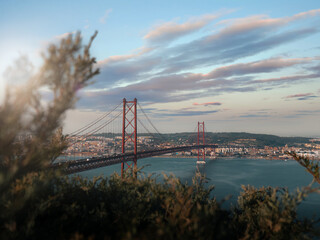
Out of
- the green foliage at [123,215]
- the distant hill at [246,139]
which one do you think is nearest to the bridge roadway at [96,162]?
the green foliage at [123,215]

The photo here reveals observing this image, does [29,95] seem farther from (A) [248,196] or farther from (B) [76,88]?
(A) [248,196]

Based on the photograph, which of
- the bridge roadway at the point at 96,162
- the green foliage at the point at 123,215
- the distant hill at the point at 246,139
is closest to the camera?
the green foliage at the point at 123,215

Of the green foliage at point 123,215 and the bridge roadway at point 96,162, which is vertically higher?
the green foliage at point 123,215

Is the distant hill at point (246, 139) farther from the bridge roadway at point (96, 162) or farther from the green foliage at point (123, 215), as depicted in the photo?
the green foliage at point (123, 215)

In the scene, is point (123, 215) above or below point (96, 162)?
above

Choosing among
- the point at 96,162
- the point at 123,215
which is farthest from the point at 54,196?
the point at 96,162

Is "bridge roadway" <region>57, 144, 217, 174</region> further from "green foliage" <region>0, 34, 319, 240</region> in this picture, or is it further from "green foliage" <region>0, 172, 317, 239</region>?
"green foliage" <region>0, 34, 319, 240</region>

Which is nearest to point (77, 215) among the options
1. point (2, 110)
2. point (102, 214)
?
point (102, 214)

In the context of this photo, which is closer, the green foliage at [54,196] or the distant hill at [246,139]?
the green foliage at [54,196]

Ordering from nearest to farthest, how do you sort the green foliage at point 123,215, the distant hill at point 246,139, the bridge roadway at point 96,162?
the green foliage at point 123,215 → the bridge roadway at point 96,162 → the distant hill at point 246,139

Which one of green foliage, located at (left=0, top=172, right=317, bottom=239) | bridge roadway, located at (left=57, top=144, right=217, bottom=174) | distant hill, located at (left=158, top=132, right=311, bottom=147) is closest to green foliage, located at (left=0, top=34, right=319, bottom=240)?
green foliage, located at (left=0, top=172, right=317, bottom=239)

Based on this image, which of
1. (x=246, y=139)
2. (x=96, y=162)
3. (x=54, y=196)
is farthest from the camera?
(x=246, y=139)

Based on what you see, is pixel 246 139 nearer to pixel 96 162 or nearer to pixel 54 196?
pixel 96 162
